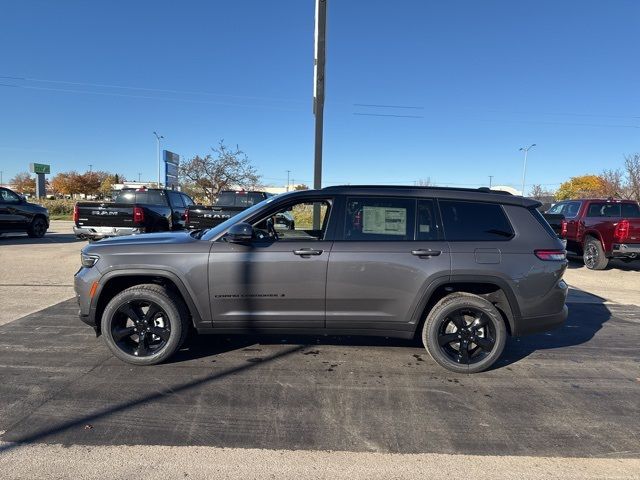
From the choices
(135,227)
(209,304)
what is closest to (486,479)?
(209,304)

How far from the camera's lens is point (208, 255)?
13.1 feet

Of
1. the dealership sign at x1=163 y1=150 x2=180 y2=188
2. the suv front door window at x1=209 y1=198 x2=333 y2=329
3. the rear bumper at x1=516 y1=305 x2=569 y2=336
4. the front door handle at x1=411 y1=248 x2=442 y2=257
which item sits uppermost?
the dealership sign at x1=163 y1=150 x2=180 y2=188

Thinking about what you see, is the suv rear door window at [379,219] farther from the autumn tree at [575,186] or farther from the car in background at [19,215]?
the autumn tree at [575,186]

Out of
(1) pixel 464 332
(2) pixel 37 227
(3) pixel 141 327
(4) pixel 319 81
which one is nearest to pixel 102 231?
(4) pixel 319 81

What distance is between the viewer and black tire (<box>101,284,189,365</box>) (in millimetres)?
4047

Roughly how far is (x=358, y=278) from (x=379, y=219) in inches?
25.1

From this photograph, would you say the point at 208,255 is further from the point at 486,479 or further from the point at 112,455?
the point at 486,479

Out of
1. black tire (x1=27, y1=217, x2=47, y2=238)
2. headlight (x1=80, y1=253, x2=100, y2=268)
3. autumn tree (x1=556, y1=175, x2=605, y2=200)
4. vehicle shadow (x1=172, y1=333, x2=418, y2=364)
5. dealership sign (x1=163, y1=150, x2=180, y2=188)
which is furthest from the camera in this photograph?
autumn tree (x1=556, y1=175, x2=605, y2=200)

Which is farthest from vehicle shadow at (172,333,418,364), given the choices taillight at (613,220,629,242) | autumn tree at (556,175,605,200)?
autumn tree at (556,175,605,200)

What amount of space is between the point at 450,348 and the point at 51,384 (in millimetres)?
3745

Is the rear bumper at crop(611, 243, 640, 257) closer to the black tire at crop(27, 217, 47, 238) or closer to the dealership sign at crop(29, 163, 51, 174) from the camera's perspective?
the black tire at crop(27, 217, 47, 238)

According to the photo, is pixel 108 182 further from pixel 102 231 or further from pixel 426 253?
pixel 426 253

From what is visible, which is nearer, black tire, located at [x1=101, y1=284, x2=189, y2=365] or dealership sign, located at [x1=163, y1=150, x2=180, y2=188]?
black tire, located at [x1=101, y1=284, x2=189, y2=365]

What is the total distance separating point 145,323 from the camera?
4.12 meters
